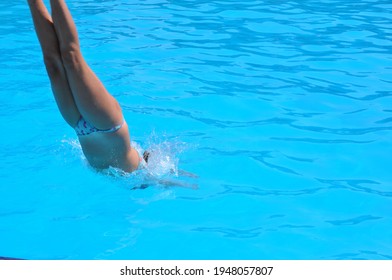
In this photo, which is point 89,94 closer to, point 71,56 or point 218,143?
point 71,56

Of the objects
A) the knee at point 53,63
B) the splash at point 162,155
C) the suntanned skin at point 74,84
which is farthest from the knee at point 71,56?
the splash at point 162,155

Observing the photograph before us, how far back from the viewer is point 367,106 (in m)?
7.39

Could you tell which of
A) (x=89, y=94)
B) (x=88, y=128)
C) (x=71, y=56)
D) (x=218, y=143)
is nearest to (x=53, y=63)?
(x=71, y=56)

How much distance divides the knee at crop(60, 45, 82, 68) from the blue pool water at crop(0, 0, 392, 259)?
118 cm

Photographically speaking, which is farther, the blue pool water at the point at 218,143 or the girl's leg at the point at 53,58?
the blue pool water at the point at 218,143

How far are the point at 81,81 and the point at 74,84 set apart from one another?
8 centimetres

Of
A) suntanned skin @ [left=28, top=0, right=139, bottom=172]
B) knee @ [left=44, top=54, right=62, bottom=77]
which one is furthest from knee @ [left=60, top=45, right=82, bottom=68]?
knee @ [left=44, top=54, right=62, bottom=77]

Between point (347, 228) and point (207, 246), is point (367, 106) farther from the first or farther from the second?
point (207, 246)

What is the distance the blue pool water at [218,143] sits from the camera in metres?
5.20

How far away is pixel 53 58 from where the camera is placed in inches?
187

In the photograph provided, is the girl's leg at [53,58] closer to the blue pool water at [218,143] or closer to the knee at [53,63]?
the knee at [53,63]

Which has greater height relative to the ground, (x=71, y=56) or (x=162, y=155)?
(x=71, y=56)

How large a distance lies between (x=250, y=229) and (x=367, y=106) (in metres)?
2.83

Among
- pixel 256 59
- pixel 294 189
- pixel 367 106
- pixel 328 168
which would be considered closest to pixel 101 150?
pixel 294 189
